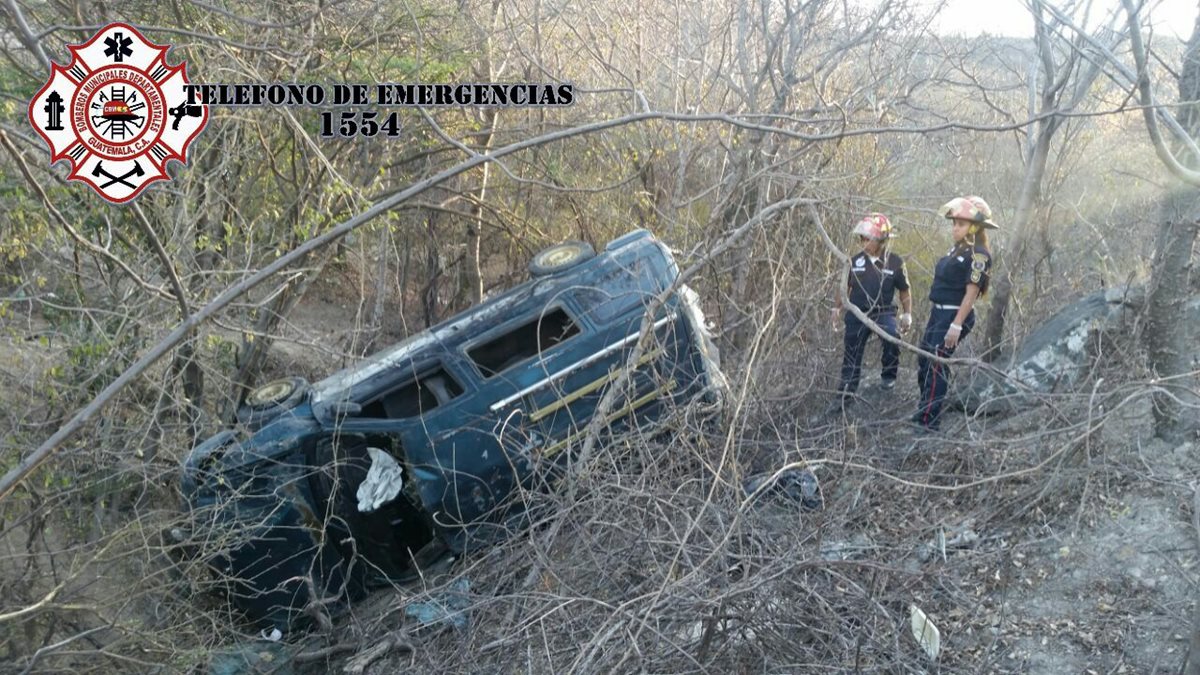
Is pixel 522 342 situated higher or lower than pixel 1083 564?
higher

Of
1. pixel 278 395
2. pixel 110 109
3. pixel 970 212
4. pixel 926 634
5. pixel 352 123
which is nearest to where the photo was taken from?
pixel 926 634

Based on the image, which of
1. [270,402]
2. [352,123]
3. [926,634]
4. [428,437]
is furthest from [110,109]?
[926,634]

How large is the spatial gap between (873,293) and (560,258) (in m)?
2.22

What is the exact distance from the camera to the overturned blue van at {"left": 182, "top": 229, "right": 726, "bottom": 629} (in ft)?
18.3

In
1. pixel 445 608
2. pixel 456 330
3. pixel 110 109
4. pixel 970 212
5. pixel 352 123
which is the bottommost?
pixel 445 608

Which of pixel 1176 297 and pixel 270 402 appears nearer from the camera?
pixel 1176 297

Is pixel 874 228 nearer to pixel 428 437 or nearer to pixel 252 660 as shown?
pixel 428 437

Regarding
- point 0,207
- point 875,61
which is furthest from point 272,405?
point 875,61

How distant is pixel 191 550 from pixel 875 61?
7.49 meters

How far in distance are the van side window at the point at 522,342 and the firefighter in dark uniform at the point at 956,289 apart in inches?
92.5

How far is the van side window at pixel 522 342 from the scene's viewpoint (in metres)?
6.19

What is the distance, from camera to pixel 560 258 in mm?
6520

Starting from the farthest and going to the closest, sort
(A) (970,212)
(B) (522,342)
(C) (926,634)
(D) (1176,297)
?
1. (B) (522,342)
2. (A) (970,212)
3. (D) (1176,297)
4. (C) (926,634)

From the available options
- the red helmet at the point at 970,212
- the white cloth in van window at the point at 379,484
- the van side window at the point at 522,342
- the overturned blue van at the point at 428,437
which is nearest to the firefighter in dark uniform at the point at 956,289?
the red helmet at the point at 970,212
